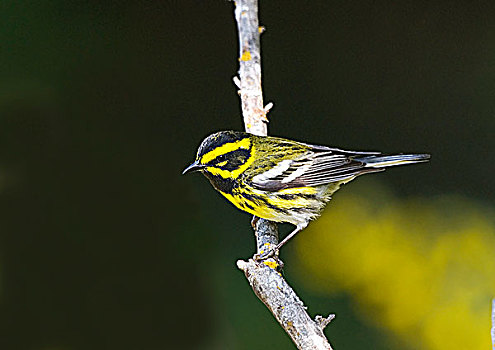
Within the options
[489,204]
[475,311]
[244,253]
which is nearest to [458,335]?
[475,311]

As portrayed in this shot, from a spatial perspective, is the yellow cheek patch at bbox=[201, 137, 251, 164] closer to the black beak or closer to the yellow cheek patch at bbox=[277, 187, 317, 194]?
the black beak

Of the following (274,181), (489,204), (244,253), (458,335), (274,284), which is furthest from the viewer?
(489,204)

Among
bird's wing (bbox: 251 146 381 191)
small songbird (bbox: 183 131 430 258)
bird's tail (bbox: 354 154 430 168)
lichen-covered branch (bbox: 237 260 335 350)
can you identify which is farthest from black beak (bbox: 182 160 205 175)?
bird's tail (bbox: 354 154 430 168)

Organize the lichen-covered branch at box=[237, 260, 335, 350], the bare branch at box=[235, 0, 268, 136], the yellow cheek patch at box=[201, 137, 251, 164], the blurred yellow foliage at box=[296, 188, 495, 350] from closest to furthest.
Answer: the lichen-covered branch at box=[237, 260, 335, 350], the yellow cheek patch at box=[201, 137, 251, 164], the bare branch at box=[235, 0, 268, 136], the blurred yellow foliage at box=[296, 188, 495, 350]

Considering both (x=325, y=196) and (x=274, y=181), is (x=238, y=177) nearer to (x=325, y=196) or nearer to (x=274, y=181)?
(x=274, y=181)

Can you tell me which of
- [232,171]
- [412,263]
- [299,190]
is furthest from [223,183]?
[412,263]

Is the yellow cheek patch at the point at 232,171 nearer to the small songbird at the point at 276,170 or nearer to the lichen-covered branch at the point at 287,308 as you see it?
the small songbird at the point at 276,170
